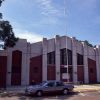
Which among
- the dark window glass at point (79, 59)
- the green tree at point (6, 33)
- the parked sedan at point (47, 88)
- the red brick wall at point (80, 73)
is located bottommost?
the parked sedan at point (47, 88)

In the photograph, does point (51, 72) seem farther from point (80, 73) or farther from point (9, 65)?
point (9, 65)

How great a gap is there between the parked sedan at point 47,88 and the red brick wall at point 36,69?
51.9 feet

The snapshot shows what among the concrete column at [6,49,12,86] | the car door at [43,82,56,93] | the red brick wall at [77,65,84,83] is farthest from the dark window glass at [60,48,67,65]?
the car door at [43,82,56,93]

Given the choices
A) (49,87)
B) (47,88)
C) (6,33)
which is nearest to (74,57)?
(6,33)

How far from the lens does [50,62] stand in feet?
154

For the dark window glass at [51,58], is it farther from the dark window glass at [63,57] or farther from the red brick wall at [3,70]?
the red brick wall at [3,70]

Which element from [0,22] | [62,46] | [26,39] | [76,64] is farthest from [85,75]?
[0,22]

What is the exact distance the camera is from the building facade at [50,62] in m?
44.1

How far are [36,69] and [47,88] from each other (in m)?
16.9

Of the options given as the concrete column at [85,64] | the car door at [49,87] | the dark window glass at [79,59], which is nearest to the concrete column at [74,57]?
the dark window glass at [79,59]

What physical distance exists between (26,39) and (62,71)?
29.5 ft

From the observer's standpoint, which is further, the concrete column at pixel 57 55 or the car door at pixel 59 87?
the concrete column at pixel 57 55

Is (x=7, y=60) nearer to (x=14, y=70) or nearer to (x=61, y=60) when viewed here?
(x=14, y=70)

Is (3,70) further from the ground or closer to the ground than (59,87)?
further from the ground
